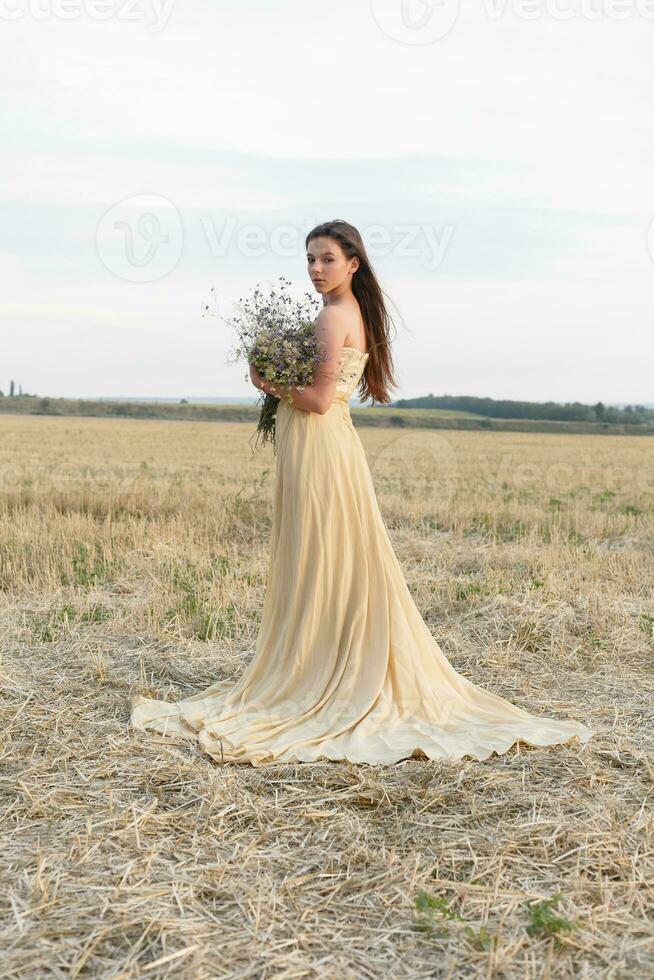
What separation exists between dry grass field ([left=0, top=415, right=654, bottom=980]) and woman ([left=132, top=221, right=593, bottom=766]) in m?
0.33

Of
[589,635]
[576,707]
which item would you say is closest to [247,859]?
[576,707]

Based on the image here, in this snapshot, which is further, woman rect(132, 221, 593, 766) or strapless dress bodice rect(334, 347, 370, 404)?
strapless dress bodice rect(334, 347, 370, 404)

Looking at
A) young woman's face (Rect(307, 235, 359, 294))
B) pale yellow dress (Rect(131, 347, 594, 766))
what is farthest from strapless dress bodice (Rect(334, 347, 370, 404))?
young woman's face (Rect(307, 235, 359, 294))

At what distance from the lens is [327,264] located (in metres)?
4.73

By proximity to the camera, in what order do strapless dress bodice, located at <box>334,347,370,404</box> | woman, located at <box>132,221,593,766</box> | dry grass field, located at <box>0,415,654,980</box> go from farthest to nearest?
strapless dress bodice, located at <box>334,347,370,404</box>
woman, located at <box>132,221,593,766</box>
dry grass field, located at <box>0,415,654,980</box>

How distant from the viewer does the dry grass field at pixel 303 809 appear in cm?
293

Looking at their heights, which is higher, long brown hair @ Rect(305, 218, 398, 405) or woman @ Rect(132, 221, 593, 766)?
long brown hair @ Rect(305, 218, 398, 405)

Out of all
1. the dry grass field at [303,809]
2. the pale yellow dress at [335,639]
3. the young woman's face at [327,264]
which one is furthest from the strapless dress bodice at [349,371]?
the dry grass field at [303,809]

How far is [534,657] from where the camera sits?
6254mm

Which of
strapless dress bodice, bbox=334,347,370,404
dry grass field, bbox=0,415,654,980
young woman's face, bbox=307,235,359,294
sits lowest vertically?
dry grass field, bbox=0,415,654,980

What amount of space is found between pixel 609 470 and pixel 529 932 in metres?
18.9

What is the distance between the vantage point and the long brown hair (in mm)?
4730

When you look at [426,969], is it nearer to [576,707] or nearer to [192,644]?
[576,707]

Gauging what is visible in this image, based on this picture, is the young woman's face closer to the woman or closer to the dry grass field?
the woman
